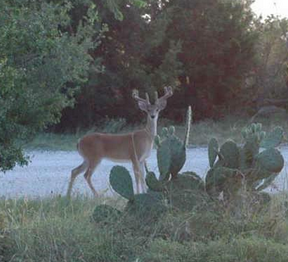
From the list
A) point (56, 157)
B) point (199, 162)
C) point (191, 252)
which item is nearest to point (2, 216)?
point (191, 252)

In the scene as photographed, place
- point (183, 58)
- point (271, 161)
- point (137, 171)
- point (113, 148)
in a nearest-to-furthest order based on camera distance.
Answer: point (271, 161) < point (137, 171) < point (113, 148) < point (183, 58)

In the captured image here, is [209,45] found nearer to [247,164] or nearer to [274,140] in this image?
[274,140]

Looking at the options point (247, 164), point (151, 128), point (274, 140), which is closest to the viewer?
point (247, 164)

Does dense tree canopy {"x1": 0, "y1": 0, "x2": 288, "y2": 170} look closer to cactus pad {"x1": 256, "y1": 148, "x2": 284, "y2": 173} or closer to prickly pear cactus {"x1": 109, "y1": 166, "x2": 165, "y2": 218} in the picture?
prickly pear cactus {"x1": 109, "y1": 166, "x2": 165, "y2": 218}

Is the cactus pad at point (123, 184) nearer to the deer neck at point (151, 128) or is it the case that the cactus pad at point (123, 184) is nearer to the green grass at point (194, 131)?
the deer neck at point (151, 128)

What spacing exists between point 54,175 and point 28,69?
7855mm

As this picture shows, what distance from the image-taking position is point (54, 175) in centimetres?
1619

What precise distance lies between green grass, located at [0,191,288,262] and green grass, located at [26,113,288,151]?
44.8 ft

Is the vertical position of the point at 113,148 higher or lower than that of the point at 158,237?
higher

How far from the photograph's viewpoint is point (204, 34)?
27.0 meters

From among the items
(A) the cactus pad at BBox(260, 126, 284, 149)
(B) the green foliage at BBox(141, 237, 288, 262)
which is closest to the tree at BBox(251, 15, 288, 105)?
(A) the cactus pad at BBox(260, 126, 284, 149)


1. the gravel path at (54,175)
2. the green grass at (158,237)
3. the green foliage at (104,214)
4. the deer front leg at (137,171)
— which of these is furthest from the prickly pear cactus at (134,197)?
the deer front leg at (137,171)

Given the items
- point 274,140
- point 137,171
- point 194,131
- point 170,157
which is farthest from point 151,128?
point 194,131

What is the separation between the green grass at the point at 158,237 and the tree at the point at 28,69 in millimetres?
953
